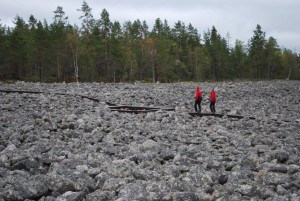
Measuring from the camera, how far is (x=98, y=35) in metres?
71.0

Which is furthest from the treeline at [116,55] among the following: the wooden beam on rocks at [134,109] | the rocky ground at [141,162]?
the rocky ground at [141,162]

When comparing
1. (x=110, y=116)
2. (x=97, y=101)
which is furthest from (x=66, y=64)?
(x=110, y=116)

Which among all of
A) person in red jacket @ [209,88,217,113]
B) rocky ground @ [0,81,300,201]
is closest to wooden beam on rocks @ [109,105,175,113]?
person in red jacket @ [209,88,217,113]

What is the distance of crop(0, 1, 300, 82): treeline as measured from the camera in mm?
65000

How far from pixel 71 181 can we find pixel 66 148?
11.1ft

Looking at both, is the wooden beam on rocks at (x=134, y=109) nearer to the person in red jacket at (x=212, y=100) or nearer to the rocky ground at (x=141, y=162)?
the person in red jacket at (x=212, y=100)

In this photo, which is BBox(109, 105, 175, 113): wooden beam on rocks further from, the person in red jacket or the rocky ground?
the rocky ground

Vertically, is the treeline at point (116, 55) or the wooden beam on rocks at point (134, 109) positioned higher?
the treeline at point (116, 55)

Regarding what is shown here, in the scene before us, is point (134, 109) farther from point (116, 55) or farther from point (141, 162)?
point (116, 55)

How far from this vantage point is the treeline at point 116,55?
65000 mm

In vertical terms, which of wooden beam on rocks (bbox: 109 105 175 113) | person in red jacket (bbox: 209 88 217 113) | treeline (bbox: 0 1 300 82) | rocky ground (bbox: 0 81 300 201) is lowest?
rocky ground (bbox: 0 81 300 201)

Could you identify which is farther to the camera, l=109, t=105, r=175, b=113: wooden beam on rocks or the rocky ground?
l=109, t=105, r=175, b=113: wooden beam on rocks

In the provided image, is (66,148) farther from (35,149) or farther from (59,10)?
(59,10)

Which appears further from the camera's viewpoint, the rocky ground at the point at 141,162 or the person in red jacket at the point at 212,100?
the person in red jacket at the point at 212,100
